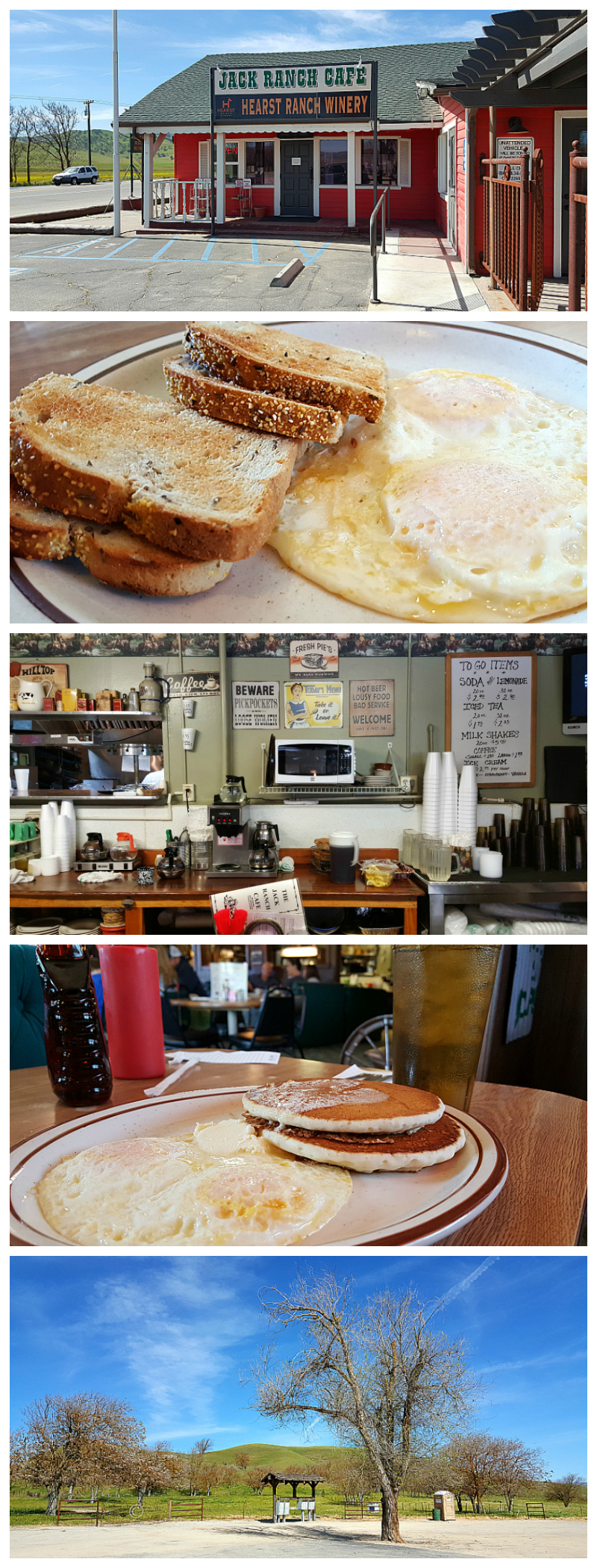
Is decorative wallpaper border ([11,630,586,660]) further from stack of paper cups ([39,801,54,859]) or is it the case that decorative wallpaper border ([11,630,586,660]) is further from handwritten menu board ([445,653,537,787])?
stack of paper cups ([39,801,54,859])

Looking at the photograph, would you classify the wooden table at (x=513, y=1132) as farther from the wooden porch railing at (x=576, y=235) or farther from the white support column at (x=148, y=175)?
the white support column at (x=148, y=175)

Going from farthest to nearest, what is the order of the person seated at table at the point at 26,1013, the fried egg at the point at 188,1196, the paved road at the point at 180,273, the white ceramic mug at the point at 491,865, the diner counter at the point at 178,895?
1. the diner counter at the point at 178,895
2. the white ceramic mug at the point at 491,865
3. the person seated at table at the point at 26,1013
4. the paved road at the point at 180,273
5. the fried egg at the point at 188,1196

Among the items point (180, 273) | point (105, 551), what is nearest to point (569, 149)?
point (180, 273)

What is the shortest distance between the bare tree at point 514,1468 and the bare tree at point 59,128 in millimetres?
2503

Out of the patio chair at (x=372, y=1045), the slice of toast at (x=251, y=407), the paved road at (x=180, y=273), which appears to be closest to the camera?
the paved road at (x=180, y=273)

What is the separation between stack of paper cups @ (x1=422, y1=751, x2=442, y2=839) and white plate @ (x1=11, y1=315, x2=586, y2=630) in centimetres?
163

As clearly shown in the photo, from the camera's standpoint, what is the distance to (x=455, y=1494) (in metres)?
1.78

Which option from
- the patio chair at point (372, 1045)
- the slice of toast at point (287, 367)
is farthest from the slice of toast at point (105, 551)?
the patio chair at point (372, 1045)

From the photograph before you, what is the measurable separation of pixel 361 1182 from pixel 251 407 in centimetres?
144

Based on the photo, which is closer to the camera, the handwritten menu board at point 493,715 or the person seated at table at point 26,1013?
the person seated at table at point 26,1013

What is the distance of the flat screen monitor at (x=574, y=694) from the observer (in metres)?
3.76

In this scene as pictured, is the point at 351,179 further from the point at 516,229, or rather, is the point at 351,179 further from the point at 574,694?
A: the point at 574,694

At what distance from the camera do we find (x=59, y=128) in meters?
1.78

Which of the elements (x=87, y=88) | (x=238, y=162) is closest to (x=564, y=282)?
(x=238, y=162)
